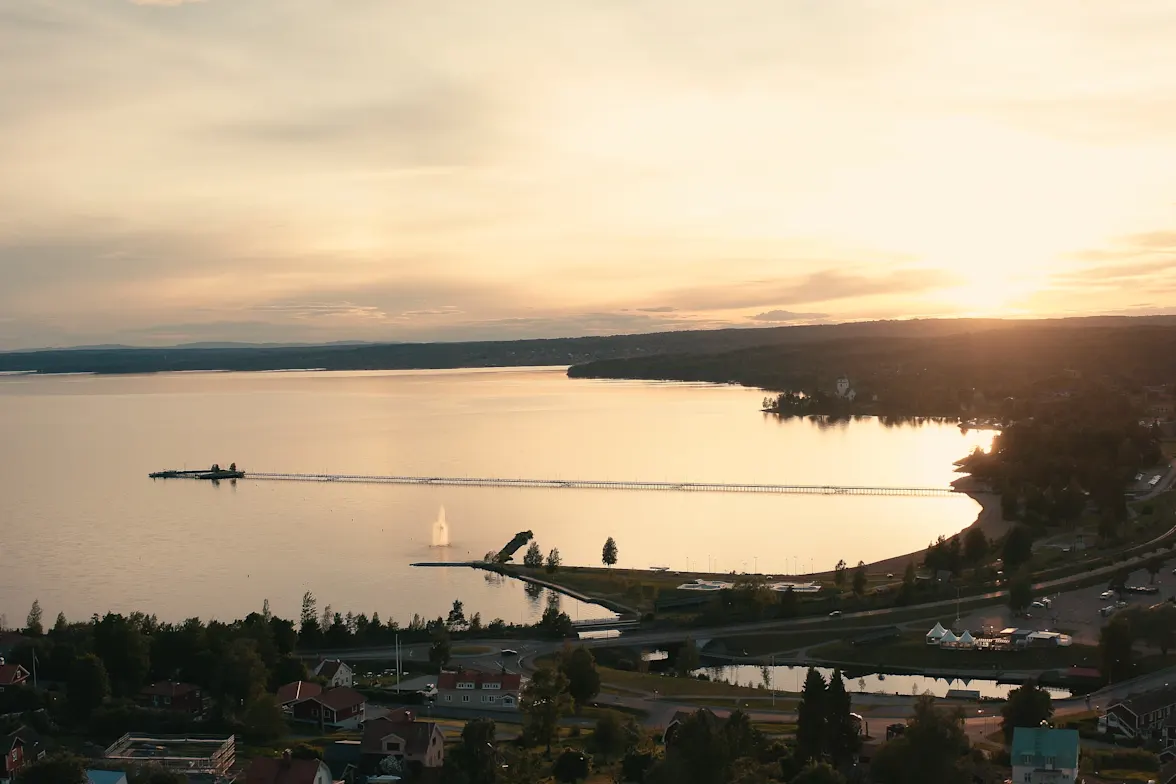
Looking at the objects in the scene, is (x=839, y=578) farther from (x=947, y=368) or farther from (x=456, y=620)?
(x=947, y=368)

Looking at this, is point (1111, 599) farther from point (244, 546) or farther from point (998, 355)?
point (998, 355)

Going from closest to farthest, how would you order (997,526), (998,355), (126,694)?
(126,694) < (997,526) < (998,355)

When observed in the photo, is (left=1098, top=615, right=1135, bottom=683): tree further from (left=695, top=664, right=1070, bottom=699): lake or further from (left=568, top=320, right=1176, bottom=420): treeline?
(left=568, top=320, right=1176, bottom=420): treeline

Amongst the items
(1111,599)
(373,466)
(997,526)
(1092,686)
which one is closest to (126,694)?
(1092,686)

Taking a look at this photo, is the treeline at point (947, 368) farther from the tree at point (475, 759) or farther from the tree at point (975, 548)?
the tree at point (475, 759)

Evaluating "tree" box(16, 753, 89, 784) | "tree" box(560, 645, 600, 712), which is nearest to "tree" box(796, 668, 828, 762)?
"tree" box(560, 645, 600, 712)

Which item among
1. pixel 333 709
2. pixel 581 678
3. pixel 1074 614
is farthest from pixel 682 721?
pixel 1074 614
